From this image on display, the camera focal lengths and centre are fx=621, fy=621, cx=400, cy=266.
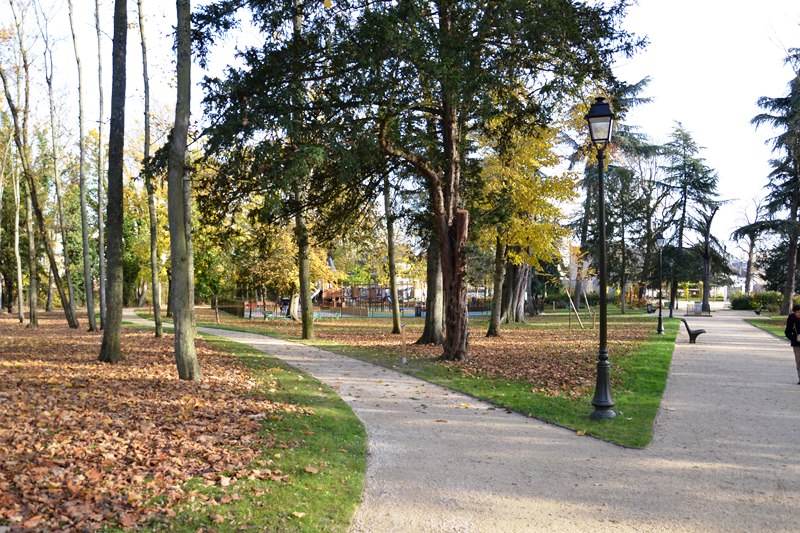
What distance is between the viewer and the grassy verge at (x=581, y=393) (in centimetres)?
789

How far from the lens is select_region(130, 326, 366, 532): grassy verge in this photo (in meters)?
4.47

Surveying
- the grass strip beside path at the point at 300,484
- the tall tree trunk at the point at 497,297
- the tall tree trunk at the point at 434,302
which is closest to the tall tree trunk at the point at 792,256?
the tall tree trunk at the point at 497,297

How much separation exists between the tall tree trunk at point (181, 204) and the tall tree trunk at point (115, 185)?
2111 millimetres

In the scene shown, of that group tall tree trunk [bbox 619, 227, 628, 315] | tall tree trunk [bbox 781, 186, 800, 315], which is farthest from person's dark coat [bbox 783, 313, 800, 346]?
tall tree trunk [bbox 619, 227, 628, 315]

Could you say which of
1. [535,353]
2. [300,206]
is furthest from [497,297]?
[300,206]

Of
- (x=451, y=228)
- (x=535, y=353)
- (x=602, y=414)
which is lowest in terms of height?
(x=535, y=353)

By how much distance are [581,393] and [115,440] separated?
23.8ft

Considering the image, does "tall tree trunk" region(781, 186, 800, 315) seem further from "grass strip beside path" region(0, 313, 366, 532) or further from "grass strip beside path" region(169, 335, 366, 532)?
"grass strip beside path" region(169, 335, 366, 532)

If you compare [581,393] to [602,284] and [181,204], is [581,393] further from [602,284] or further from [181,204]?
[181,204]

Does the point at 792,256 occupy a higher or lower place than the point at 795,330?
higher

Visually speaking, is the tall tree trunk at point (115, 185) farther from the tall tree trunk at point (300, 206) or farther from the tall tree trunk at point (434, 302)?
the tall tree trunk at point (434, 302)

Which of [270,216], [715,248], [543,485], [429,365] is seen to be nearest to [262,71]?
[270,216]

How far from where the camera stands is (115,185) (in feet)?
37.7

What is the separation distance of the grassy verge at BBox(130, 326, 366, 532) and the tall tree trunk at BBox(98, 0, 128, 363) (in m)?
5.32
